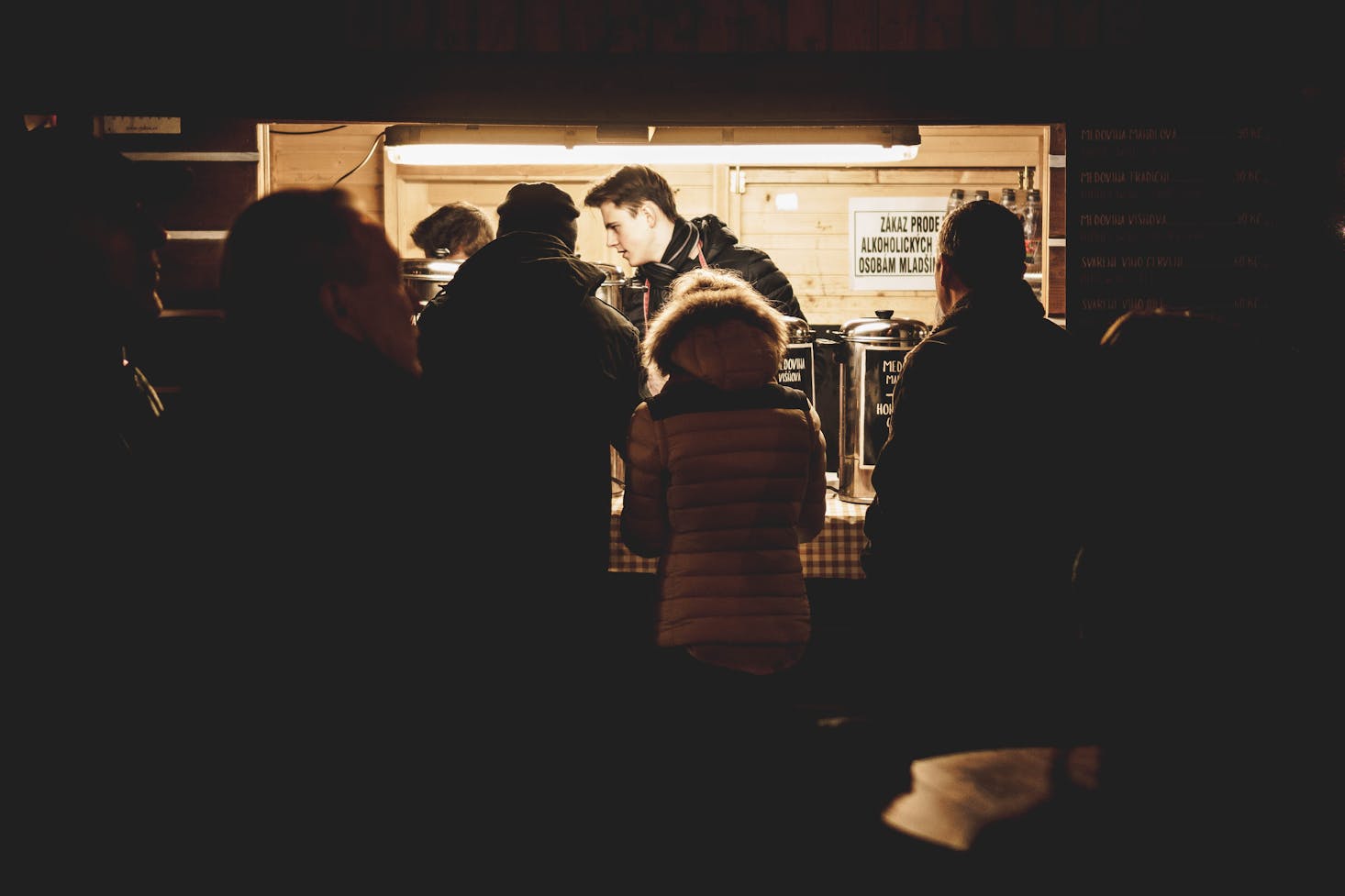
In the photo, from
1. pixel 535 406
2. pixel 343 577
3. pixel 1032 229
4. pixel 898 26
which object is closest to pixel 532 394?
pixel 535 406

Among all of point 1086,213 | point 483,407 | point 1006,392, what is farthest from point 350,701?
point 1086,213

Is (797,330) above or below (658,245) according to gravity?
below

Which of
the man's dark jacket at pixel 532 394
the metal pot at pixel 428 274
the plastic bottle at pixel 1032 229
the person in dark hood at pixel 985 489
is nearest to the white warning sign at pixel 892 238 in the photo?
the plastic bottle at pixel 1032 229

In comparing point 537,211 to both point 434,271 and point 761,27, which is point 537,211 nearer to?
point 761,27

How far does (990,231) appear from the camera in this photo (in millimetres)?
2809

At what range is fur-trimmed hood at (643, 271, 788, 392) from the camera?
2.72 meters

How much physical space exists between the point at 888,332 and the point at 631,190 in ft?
4.47

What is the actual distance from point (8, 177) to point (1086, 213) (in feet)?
10.1

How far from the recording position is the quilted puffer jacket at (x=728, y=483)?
2713 millimetres

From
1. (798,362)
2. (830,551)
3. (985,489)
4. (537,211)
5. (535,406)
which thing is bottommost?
(830,551)

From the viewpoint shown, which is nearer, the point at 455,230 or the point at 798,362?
the point at 798,362

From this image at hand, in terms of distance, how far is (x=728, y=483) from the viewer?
2.72 m

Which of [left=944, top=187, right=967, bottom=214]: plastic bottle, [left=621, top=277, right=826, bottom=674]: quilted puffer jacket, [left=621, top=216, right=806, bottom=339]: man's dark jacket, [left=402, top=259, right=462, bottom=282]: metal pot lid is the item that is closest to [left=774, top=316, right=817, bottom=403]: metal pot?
[left=621, top=216, right=806, bottom=339]: man's dark jacket

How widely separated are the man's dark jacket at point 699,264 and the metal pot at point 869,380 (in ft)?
3.00
